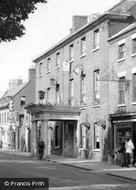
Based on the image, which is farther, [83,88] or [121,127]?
[83,88]

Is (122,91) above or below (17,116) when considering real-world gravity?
below

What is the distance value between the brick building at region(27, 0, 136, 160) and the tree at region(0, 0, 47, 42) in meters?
17.3

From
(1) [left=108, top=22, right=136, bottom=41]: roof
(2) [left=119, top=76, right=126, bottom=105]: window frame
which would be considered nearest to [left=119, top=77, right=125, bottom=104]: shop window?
(2) [left=119, top=76, right=126, bottom=105]: window frame

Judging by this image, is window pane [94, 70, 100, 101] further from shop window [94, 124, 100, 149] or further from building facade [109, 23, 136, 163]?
building facade [109, 23, 136, 163]

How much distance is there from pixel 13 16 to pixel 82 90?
996 inches

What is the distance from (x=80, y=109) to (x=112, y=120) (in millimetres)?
6977

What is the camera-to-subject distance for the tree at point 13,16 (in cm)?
1487

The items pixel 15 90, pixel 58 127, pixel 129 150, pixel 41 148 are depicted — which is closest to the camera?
pixel 129 150

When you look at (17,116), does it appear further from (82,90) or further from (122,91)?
(122,91)

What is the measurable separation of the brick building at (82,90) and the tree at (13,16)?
17300 mm

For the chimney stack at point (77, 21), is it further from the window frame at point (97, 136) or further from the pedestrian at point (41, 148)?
the pedestrian at point (41, 148)

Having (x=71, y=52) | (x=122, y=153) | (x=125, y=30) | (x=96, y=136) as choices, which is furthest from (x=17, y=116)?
(x=122, y=153)

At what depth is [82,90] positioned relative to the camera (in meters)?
40.5

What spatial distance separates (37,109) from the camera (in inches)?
1607
